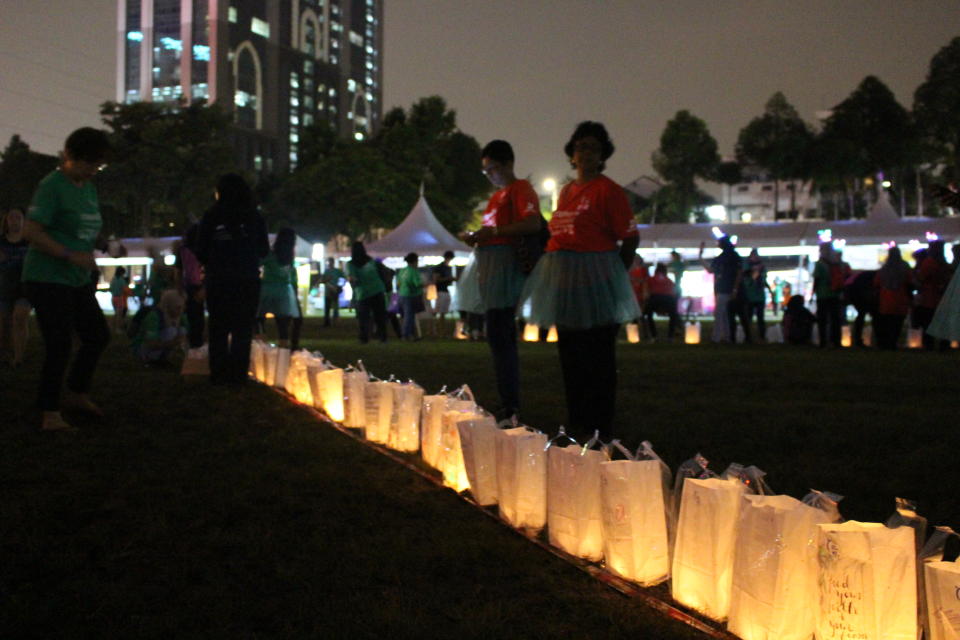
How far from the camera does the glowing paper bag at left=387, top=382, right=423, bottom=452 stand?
5.23 m

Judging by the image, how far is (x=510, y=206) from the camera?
6273 mm

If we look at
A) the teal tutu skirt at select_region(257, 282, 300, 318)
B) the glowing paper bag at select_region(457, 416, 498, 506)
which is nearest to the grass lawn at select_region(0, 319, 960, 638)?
the glowing paper bag at select_region(457, 416, 498, 506)

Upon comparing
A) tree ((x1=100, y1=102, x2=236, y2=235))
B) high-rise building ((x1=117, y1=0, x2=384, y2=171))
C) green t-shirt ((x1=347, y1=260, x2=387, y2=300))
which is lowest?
green t-shirt ((x1=347, y1=260, x2=387, y2=300))

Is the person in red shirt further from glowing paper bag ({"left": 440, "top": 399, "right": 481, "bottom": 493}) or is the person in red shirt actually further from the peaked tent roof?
the peaked tent roof

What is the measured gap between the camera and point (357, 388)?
19.6 ft

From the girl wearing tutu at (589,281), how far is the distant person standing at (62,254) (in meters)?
2.88

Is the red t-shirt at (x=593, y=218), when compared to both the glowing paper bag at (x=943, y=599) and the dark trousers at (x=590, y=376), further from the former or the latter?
the glowing paper bag at (x=943, y=599)

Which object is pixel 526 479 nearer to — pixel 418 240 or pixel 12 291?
pixel 12 291

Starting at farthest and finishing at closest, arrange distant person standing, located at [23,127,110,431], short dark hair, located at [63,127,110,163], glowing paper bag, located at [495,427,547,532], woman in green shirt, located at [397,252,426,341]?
1. woman in green shirt, located at [397,252,426,341]
2. short dark hair, located at [63,127,110,163]
3. distant person standing, located at [23,127,110,431]
4. glowing paper bag, located at [495,427,547,532]

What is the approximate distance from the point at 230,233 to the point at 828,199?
134 metres

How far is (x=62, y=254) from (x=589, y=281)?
318 cm

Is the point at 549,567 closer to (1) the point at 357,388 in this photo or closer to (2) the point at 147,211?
(1) the point at 357,388

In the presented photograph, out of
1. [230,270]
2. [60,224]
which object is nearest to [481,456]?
[60,224]

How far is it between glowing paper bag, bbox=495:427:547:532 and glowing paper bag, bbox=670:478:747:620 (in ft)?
2.68
